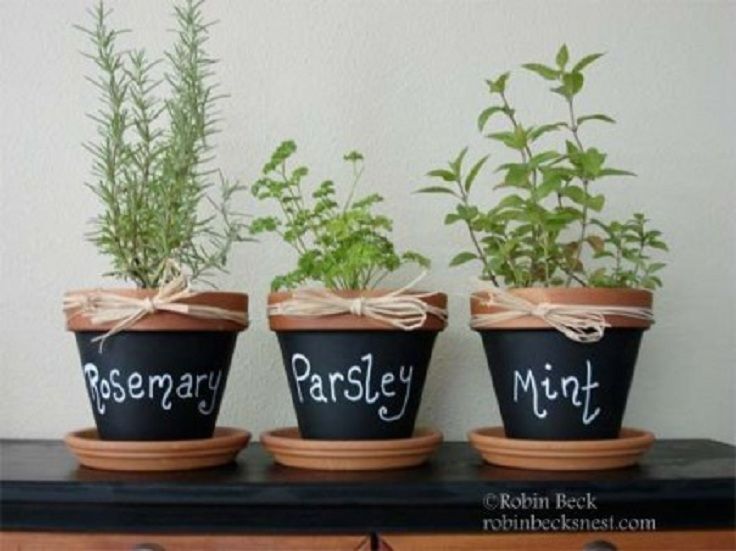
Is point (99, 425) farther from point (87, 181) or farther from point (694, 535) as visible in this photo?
point (694, 535)

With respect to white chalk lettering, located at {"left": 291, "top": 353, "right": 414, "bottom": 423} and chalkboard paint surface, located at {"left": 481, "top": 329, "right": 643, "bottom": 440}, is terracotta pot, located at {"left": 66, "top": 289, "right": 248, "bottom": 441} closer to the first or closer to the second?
white chalk lettering, located at {"left": 291, "top": 353, "right": 414, "bottom": 423}

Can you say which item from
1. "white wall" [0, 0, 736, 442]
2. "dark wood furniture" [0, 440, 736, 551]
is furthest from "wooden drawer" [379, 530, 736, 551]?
"white wall" [0, 0, 736, 442]

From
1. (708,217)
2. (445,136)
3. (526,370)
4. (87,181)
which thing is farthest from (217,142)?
(708,217)

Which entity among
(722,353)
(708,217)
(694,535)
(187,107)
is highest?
(187,107)

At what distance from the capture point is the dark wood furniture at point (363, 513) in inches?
29.8

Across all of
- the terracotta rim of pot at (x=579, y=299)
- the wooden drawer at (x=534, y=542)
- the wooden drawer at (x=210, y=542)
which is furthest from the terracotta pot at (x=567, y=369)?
the wooden drawer at (x=210, y=542)

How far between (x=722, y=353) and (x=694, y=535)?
43 cm

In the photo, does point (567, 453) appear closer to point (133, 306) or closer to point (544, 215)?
point (544, 215)

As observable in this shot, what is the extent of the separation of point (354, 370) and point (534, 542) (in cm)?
24

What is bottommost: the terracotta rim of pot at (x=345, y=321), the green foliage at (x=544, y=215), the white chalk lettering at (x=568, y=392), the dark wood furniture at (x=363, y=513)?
the dark wood furniture at (x=363, y=513)

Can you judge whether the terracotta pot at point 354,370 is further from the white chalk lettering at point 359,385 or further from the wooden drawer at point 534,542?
the wooden drawer at point 534,542

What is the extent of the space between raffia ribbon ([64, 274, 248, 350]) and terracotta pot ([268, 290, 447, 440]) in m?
0.09

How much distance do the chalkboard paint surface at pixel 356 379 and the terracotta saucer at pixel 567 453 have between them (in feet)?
0.35

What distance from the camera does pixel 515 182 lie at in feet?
2.87
